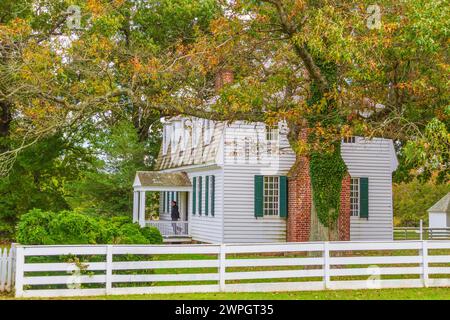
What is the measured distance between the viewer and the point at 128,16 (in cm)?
3506

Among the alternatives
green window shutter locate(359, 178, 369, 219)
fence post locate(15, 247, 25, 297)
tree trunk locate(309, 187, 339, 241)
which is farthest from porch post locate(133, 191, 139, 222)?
fence post locate(15, 247, 25, 297)

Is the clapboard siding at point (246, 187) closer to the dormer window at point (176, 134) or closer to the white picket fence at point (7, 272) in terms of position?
the dormer window at point (176, 134)

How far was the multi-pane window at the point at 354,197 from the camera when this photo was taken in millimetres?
27672

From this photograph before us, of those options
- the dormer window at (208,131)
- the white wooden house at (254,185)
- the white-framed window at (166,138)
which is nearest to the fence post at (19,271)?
the white wooden house at (254,185)

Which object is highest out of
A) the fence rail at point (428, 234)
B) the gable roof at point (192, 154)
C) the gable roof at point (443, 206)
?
the gable roof at point (192, 154)

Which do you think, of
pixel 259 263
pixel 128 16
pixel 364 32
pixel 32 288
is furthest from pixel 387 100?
pixel 128 16

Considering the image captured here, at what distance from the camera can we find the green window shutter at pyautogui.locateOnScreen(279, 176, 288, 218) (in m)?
26.5

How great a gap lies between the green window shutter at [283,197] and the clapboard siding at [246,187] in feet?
1.14

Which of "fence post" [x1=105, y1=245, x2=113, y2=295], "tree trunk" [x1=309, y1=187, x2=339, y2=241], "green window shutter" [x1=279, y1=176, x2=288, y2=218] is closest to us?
"fence post" [x1=105, y1=245, x2=113, y2=295]

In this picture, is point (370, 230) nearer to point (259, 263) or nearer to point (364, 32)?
point (364, 32)

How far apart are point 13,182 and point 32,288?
1949cm

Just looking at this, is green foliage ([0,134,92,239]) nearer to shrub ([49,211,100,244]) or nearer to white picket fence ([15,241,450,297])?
shrub ([49,211,100,244])

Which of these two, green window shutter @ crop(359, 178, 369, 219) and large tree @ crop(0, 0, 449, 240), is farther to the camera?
green window shutter @ crop(359, 178, 369, 219)

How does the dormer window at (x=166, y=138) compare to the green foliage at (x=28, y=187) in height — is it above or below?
above
